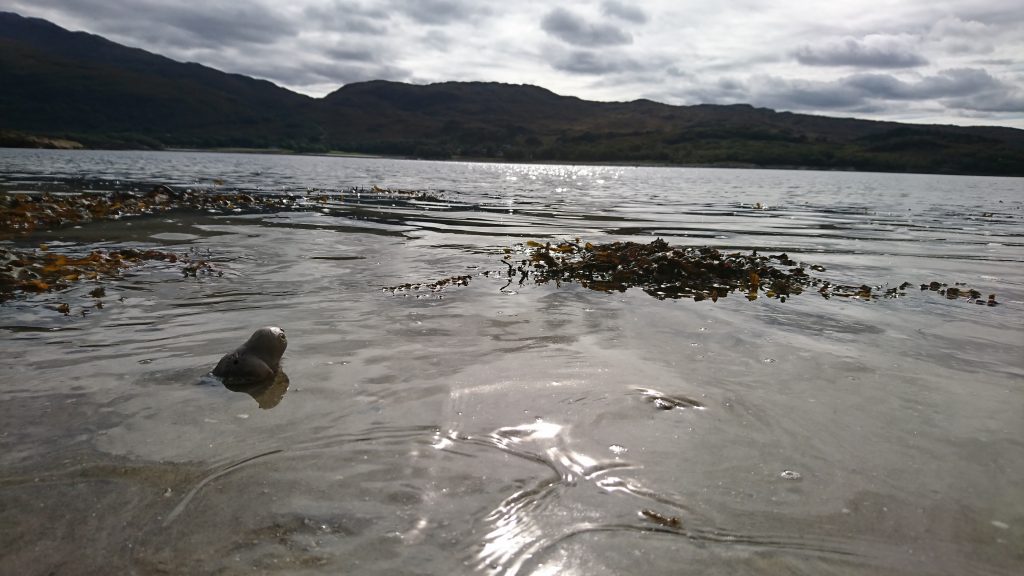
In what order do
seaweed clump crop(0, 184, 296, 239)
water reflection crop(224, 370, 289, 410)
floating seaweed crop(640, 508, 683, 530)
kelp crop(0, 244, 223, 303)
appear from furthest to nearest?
seaweed clump crop(0, 184, 296, 239) < kelp crop(0, 244, 223, 303) < water reflection crop(224, 370, 289, 410) < floating seaweed crop(640, 508, 683, 530)

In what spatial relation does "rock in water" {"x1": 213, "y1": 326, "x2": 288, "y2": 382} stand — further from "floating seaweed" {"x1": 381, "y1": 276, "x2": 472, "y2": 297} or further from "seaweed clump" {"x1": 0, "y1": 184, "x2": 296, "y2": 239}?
"seaweed clump" {"x1": 0, "y1": 184, "x2": 296, "y2": 239}

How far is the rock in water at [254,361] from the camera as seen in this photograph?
5219mm

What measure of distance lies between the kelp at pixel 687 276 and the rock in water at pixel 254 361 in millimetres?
4971

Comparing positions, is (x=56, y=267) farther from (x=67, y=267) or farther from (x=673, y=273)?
(x=673, y=273)

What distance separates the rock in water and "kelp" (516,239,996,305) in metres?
4.97

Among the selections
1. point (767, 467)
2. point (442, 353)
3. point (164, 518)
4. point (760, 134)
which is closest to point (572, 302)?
point (442, 353)

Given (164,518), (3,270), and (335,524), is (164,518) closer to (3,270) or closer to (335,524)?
(335,524)

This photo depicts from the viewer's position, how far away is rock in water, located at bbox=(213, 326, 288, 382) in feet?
17.1

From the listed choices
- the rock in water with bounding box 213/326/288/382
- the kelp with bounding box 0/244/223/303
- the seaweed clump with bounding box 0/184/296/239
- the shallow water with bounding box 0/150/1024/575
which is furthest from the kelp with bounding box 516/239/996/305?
the seaweed clump with bounding box 0/184/296/239

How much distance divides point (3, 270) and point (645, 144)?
547 ft

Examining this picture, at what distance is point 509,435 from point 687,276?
682 cm

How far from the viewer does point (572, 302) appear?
8633 millimetres

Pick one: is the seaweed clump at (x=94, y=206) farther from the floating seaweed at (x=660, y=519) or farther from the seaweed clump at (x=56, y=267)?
the floating seaweed at (x=660, y=519)

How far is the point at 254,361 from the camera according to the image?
207 inches
